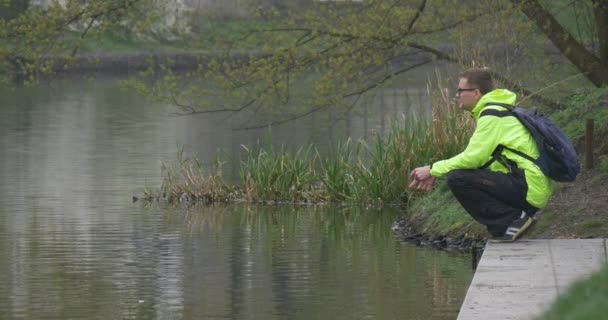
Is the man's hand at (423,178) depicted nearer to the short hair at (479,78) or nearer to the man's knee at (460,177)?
the man's knee at (460,177)

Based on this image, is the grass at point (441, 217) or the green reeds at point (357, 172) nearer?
the grass at point (441, 217)

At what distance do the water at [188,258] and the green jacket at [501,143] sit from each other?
3.11ft

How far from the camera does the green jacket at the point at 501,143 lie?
9.96 m

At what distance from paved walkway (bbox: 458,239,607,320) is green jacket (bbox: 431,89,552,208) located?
421mm

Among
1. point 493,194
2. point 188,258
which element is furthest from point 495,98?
point 188,258

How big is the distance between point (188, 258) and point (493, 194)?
3677 millimetres

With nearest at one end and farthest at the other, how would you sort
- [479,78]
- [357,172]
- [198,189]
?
[479,78], [357,172], [198,189]

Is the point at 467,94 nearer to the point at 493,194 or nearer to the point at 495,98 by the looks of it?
the point at 495,98

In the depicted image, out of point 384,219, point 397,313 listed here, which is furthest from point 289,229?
point 397,313

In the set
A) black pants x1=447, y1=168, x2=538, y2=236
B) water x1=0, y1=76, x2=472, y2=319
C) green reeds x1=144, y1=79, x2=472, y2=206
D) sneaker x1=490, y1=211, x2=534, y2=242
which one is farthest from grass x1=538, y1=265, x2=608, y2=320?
green reeds x1=144, y1=79, x2=472, y2=206

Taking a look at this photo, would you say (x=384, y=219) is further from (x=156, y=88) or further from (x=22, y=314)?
(x=22, y=314)

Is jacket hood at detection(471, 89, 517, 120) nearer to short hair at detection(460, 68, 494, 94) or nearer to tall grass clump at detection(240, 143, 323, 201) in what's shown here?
short hair at detection(460, 68, 494, 94)

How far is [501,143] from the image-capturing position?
1002cm

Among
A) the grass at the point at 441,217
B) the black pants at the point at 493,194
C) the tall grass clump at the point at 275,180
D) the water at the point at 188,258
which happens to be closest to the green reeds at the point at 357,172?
the tall grass clump at the point at 275,180
